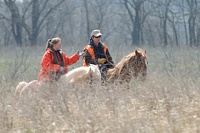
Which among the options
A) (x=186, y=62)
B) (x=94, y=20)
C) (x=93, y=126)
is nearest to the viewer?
(x=93, y=126)

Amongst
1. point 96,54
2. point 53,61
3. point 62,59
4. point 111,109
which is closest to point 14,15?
point 96,54

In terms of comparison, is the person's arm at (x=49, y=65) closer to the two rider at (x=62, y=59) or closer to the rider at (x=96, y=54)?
the two rider at (x=62, y=59)

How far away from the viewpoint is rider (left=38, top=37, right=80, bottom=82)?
9.74 m

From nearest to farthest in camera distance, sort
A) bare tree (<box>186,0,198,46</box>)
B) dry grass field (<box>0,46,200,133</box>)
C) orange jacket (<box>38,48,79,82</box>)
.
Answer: dry grass field (<box>0,46,200,133</box>) → orange jacket (<box>38,48,79,82</box>) → bare tree (<box>186,0,198,46</box>)

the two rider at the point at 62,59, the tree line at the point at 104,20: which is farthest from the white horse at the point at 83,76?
the tree line at the point at 104,20

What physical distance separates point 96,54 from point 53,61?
1.11 m

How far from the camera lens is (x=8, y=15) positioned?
53.7 m

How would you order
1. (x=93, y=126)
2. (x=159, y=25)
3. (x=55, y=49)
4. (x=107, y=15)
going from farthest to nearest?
(x=107, y=15) < (x=159, y=25) < (x=55, y=49) < (x=93, y=126)

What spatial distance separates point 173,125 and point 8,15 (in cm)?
4902

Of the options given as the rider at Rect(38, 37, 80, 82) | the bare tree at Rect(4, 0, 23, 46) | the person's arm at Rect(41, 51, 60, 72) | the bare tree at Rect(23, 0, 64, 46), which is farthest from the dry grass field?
the bare tree at Rect(23, 0, 64, 46)

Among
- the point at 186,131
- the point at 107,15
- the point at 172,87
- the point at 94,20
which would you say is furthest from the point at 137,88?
the point at 107,15

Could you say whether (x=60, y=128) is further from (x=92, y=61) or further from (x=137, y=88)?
(x=92, y=61)

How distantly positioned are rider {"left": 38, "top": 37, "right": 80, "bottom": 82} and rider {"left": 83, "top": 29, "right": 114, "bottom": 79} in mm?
306

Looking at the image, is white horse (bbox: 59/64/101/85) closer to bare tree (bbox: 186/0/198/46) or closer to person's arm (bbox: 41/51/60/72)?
person's arm (bbox: 41/51/60/72)
